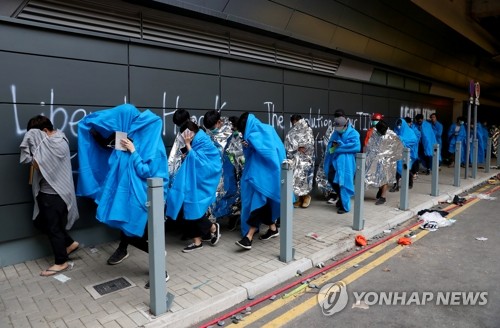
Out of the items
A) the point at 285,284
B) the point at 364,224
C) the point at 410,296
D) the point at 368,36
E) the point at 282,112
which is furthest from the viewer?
the point at 368,36

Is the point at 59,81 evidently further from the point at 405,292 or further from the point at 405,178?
the point at 405,178

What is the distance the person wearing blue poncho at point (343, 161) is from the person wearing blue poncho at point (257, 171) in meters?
2.34

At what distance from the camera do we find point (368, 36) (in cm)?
1044

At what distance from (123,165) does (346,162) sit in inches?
174

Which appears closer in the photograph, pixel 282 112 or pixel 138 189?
pixel 138 189

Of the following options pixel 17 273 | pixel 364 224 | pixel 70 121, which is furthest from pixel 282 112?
pixel 17 273

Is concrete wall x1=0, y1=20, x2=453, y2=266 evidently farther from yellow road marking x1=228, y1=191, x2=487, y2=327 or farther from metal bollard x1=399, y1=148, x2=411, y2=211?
metal bollard x1=399, y1=148, x2=411, y2=211

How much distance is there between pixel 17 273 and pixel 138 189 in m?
1.79

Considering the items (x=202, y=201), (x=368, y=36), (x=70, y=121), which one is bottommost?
(x=202, y=201)

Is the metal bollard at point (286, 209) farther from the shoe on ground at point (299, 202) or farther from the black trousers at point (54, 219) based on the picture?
the shoe on ground at point (299, 202)

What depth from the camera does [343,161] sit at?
6824 mm

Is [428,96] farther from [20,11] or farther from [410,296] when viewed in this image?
[20,11]

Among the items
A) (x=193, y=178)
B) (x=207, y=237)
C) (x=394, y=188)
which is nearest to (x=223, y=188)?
(x=207, y=237)

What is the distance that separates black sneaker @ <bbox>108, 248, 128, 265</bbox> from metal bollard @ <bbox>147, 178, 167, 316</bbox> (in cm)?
139
